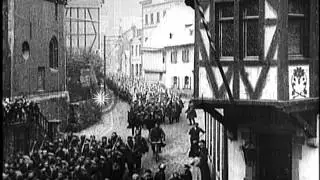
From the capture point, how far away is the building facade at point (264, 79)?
9273 millimetres

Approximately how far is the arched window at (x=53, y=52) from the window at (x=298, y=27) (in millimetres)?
6774

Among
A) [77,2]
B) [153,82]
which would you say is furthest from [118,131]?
[77,2]


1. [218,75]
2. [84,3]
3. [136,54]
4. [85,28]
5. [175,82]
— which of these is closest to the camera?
[218,75]

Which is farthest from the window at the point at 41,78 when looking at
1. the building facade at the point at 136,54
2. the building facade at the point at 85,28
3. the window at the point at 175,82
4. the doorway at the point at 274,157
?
the doorway at the point at 274,157

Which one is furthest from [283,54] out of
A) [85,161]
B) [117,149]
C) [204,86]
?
[117,149]

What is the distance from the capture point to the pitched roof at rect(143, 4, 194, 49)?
41.2ft

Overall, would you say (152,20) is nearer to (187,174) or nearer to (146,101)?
(146,101)

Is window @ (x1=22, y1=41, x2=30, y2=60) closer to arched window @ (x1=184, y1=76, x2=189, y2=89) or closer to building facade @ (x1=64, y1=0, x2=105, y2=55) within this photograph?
building facade @ (x1=64, y1=0, x2=105, y2=55)

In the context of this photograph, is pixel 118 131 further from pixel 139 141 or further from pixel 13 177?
pixel 13 177

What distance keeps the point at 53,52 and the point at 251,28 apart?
633 cm

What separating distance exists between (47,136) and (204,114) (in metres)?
3.88

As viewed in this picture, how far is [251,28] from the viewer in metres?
9.73

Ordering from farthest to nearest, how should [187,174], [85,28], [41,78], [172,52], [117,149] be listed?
[85,28] → [41,78] → [172,52] → [117,149] → [187,174]

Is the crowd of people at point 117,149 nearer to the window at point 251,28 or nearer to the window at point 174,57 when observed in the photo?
the window at point 174,57
